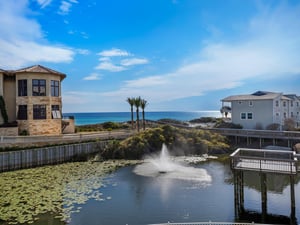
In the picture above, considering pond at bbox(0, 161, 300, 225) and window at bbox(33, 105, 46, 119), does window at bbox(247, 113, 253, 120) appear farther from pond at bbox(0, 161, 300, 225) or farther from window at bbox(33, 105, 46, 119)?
window at bbox(33, 105, 46, 119)

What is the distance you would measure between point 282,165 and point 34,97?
81.8 ft

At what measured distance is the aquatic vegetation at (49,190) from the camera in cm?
1236

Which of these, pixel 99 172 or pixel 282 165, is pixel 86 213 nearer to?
pixel 99 172

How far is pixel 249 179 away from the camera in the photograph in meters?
17.7

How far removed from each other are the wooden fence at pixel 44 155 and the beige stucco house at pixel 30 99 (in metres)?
4.43

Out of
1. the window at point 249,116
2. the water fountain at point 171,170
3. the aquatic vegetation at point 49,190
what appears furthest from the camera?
the window at point 249,116

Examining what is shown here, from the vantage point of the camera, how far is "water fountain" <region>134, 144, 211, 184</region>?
18.4 m

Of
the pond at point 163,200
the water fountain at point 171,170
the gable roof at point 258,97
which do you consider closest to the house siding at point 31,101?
the pond at point 163,200

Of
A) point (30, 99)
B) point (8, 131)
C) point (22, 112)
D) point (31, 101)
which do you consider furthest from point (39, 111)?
point (8, 131)

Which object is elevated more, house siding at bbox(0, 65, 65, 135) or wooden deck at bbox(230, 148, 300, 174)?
house siding at bbox(0, 65, 65, 135)

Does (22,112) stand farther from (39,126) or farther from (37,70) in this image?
(37,70)

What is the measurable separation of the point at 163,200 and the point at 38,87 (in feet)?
68.5

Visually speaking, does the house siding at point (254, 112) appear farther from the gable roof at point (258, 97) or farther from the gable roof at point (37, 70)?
the gable roof at point (37, 70)

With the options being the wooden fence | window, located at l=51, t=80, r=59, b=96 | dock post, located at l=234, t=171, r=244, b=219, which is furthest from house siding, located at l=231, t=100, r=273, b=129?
window, located at l=51, t=80, r=59, b=96
